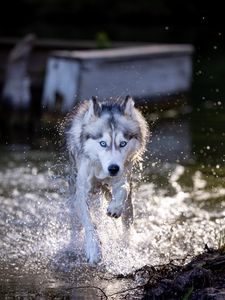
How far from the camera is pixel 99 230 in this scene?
8531 millimetres

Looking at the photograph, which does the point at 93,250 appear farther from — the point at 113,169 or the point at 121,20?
the point at 121,20

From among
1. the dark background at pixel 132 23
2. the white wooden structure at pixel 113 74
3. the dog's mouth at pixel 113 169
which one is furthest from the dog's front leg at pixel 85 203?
the dark background at pixel 132 23

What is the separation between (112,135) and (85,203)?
75cm

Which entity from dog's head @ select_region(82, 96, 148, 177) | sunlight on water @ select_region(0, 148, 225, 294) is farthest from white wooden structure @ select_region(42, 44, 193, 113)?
dog's head @ select_region(82, 96, 148, 177)

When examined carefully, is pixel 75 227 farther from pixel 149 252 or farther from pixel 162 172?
pixel 162 172

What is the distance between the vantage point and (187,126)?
643 inches

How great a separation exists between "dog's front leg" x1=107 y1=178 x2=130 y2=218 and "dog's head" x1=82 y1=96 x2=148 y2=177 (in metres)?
0.15

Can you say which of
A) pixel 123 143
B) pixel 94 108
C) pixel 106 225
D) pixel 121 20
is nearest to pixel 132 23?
pixel 121 20

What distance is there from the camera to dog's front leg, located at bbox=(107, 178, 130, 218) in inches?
306

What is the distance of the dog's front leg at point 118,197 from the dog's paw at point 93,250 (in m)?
0.27

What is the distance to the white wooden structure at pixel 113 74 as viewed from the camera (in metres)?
16.8

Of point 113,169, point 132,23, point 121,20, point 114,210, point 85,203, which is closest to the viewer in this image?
point 113,169

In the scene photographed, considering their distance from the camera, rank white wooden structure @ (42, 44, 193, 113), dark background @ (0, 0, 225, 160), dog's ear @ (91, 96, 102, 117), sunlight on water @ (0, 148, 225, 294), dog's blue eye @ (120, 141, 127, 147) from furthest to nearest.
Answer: dark background @ (0, 0, 225, 160), white wooden structure @ (42, 44, 193, 113), dog's ear @ (91, 96, 102, 117), dog's blue eye @ (120, 141, 127, 147), sunlight on water @ (0, 148, 225, 294)

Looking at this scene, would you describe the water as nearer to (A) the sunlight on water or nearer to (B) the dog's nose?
(A) the sunlight on water
